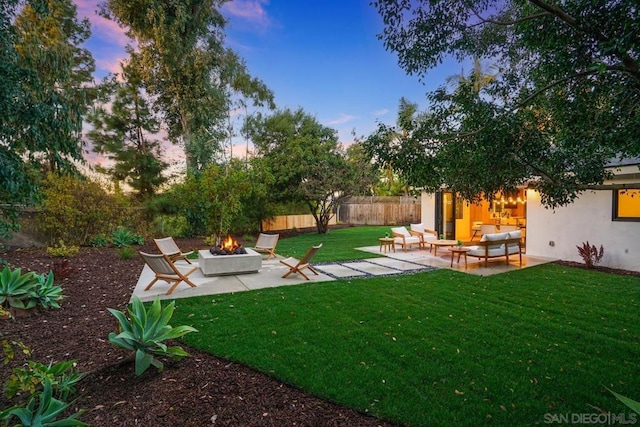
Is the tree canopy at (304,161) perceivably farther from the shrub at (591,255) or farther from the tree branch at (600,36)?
the tree branch at (600,36)

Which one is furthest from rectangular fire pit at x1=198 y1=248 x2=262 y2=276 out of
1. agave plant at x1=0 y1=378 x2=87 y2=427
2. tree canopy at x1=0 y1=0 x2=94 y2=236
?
agave plant at x1=0 y1=378 x2=87 y2=427

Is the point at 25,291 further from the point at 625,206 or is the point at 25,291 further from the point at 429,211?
the point at 429,211

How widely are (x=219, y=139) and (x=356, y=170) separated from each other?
732 cm

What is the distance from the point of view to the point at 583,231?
30.4 ft

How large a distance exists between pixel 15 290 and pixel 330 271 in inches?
238

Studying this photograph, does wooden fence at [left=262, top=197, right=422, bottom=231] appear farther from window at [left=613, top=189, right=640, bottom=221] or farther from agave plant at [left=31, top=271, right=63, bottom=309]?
agave plant at [left=31, top=271, right=63, bottom=309]

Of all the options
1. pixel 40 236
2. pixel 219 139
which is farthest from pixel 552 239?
pixel 40 236

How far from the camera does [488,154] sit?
379 centimetres

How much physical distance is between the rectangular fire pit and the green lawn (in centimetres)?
166

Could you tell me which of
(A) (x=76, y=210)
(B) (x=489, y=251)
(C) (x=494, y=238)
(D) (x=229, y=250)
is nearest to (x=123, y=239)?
(A) (x=76, y=210)

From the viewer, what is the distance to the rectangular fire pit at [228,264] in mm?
7482

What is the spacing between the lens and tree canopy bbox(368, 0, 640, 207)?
323 centimetres

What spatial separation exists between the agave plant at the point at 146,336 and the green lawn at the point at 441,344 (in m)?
0.60

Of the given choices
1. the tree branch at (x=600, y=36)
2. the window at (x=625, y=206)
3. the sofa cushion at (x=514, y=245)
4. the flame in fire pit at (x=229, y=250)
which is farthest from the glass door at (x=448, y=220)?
the tree branch at (x=600, y=36)
